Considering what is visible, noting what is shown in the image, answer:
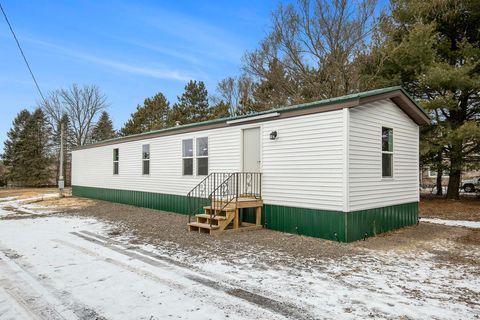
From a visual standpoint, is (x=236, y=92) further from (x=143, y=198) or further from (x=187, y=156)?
(x=187, y=156)

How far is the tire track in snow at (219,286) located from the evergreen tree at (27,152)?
96.0ft

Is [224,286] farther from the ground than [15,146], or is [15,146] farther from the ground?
[15,146]

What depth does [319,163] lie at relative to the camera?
7031 millimetres

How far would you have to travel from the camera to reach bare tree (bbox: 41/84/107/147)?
3394 cm

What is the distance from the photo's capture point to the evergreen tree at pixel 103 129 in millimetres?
36469

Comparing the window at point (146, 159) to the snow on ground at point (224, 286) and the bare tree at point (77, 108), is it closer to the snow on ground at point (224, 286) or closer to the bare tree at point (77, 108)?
the snow on ground at point (224, 286)

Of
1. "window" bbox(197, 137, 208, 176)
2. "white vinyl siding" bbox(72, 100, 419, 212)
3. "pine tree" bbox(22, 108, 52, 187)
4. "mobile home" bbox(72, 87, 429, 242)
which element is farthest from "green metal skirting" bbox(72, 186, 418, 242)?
"pine tree" bbox(22, 108, 52, 187)

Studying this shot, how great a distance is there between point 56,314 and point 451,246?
7.04 metres

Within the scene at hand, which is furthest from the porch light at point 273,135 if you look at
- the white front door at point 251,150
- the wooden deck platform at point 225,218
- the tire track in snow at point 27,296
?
the tire track in snow at point 27,296

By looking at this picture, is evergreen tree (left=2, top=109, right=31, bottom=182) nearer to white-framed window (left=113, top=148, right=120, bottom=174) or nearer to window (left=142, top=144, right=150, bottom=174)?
white-framed window (left=113, top=148, right=120, bottom=174)

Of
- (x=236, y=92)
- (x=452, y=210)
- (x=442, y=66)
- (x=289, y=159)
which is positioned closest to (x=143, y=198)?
(x=289, y=159)

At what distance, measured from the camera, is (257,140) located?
851cm

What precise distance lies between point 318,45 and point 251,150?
11903mm

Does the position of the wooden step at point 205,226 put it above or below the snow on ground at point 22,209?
above
